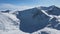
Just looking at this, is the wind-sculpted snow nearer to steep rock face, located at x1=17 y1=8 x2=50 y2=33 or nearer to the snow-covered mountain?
the snow-covered mountain

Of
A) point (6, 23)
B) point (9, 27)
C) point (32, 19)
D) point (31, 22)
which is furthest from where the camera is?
point (32, 19)

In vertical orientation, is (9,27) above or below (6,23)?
below

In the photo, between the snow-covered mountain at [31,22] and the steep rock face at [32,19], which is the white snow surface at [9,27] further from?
the steep rock face at [32,19]

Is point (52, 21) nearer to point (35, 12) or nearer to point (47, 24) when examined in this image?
point (47, 24)

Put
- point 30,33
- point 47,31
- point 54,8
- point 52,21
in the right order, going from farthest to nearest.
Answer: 1. point 54,8
2. point 52,21
3. point 30,33
4. point 47,31

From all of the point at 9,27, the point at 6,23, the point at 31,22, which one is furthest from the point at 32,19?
the point at 9,27

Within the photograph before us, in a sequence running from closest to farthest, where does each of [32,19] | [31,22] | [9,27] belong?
[9,27]
[31,22]
[32,19]

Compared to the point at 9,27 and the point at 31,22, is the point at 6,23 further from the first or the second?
the point at 31,22

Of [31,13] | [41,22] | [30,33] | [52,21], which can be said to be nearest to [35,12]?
[31,13]
